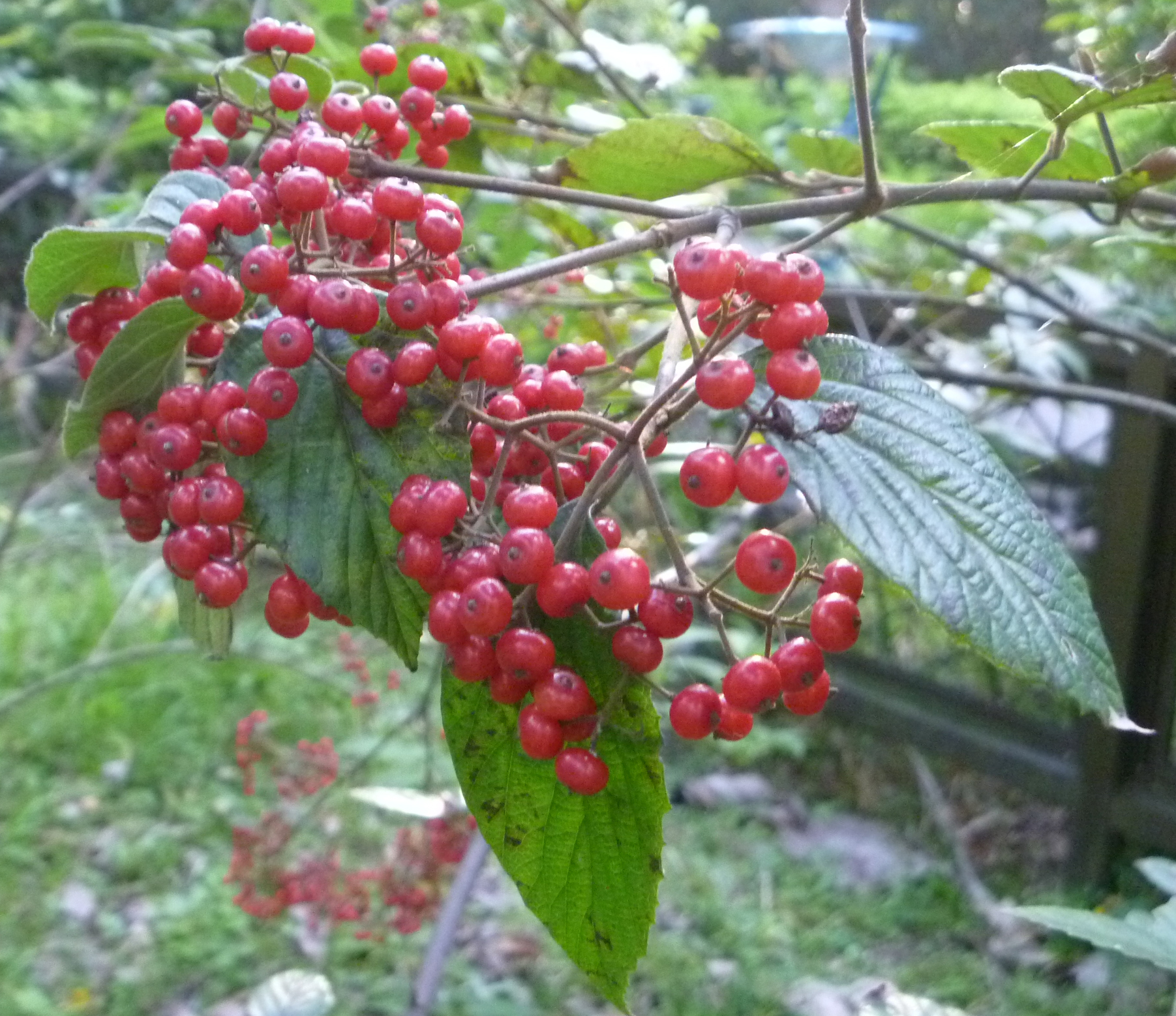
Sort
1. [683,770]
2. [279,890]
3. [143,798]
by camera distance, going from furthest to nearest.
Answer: [683,770]
[143,798]
[279,890]

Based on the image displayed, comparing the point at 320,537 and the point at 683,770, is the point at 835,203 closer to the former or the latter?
the point at 320,537

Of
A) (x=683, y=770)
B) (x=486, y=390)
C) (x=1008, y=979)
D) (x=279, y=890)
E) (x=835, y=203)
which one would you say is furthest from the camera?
(x=683, y=770)

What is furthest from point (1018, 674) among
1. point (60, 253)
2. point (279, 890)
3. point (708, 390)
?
point (279, 890)

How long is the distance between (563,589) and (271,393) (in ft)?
0.59

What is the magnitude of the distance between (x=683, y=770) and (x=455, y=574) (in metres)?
2.37

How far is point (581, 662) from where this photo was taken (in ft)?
A: 1.84

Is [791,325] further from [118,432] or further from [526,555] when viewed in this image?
[118,432]

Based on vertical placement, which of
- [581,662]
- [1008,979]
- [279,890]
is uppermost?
[581,662]

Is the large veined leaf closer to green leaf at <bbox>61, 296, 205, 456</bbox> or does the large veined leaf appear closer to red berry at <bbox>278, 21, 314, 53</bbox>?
green leaf at <bbox>61, 296, 205, 456</bbox>

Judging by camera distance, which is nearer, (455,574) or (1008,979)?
(455,574)

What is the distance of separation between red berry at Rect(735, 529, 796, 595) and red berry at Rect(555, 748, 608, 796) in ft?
0.40

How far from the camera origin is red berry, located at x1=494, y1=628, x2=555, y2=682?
0.52m

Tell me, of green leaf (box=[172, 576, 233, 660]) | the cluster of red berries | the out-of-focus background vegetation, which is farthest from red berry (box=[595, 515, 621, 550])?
the cluster of red berries

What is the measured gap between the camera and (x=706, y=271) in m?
0.48
